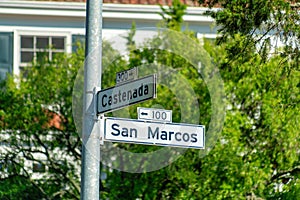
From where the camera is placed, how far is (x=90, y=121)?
10.1m

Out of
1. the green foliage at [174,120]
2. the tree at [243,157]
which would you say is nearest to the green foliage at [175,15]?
the green foliage at [174,120]

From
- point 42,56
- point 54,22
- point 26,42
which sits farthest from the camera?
point 54,22

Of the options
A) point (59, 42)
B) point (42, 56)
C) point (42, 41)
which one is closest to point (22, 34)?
point (42, 41)

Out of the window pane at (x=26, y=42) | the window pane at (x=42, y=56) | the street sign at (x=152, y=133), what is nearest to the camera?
the street sign at (x=152, y=133)

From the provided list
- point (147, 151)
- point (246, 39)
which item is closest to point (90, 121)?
point (246, 39)

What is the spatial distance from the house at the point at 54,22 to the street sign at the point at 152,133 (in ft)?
57.8

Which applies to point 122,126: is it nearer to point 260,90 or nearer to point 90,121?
point 90,121

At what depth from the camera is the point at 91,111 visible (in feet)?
33.3

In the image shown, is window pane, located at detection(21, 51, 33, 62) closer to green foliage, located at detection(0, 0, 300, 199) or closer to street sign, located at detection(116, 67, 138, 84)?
green foliage, located at detection(0, 0, 300, 199)

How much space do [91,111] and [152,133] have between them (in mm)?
636

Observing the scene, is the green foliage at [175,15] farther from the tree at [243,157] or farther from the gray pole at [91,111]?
the gray pole at [91,111]

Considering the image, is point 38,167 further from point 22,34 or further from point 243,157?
point 22,34

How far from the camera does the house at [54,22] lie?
2794 centimetres

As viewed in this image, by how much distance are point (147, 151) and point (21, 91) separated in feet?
11.5
